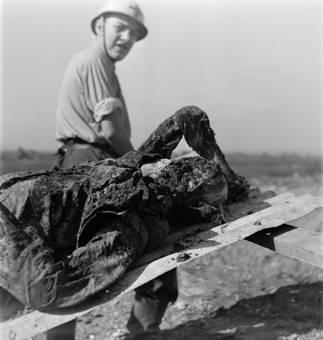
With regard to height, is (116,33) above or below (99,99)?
above

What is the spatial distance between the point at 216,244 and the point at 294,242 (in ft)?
1.32

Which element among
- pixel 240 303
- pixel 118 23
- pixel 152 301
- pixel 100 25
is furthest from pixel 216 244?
pixel 100 25

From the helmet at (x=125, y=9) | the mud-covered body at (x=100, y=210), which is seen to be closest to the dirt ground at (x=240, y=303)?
the mud-covered body at (x=100, y=210)

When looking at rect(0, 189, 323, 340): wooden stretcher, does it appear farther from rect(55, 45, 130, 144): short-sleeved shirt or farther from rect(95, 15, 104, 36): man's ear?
rect(95, 15, 104, 36): man's ear

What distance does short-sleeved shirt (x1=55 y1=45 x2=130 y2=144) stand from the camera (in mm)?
3604

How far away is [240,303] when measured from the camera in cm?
350

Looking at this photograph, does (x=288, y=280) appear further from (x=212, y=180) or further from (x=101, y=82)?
(x=101, y=82)

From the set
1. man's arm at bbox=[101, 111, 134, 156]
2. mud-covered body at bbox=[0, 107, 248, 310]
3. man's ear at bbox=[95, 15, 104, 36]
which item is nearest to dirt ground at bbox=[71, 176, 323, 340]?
mud-covered body at bbox=[0, 107, 248, 310]

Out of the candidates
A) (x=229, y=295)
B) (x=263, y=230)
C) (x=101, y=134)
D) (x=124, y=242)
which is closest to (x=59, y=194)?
(x=124, y=242)

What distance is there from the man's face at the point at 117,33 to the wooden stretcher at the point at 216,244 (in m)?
2.00

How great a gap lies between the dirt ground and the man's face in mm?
2149

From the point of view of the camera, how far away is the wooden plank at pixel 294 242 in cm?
204

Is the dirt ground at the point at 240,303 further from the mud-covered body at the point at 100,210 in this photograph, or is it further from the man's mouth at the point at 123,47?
the man's mouth at the point at 123,47

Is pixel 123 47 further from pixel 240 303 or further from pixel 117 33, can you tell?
pixel 240 303
